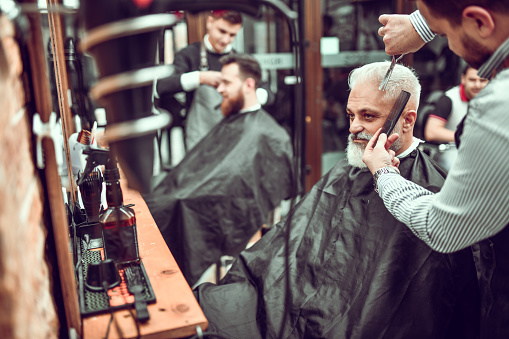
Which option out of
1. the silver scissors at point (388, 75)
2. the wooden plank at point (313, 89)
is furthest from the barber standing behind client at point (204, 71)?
the silver scissors at point (388, 75)

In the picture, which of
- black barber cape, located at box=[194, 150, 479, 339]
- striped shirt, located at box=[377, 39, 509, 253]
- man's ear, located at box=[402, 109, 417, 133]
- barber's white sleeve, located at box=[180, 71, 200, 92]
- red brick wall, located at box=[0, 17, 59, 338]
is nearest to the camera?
red brick wall, located at box=[0, 17, 59, 338]

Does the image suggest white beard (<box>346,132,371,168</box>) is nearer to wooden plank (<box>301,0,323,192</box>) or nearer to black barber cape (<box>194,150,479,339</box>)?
black barber cape (<box>194,150,479,339</box>)

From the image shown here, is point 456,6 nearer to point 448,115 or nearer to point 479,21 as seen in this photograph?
point 479,21

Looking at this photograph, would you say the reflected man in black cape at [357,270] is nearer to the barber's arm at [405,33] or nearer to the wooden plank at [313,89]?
the barber's arm at [405,33]

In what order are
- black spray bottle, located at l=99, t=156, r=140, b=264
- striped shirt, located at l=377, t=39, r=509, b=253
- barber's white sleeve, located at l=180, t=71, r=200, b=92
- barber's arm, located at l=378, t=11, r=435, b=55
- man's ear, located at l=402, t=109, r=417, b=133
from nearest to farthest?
striped shirt, located at l=377, t=39, r=509, b=253
black spray bottle, located at l=99, t=156, r=140, b=264
barber's arm, located at l=378, t=11, r=435, b=55
man's ear, located at l=402, t=109, r=417, b=133
barber's white sleeve, located at l=180, t=71, r=200, b=92

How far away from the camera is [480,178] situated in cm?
97

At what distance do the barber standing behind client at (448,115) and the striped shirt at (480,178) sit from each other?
2.41 meters

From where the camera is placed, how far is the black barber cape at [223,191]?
267 cm

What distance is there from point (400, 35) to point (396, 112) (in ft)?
0.88

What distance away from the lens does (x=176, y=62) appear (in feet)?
12.0

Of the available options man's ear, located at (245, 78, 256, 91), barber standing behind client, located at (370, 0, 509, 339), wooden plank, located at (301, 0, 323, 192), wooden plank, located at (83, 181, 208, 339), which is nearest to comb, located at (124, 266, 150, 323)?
wooden plank, located at (83, 181, 208, 339)

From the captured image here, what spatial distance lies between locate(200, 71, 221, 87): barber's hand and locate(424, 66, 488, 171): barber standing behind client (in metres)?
1.63

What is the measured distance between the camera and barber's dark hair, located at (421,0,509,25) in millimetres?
971

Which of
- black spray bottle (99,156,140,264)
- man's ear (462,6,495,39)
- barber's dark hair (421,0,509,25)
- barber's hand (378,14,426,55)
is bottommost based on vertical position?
black spray bottle (99,156,140,264)
